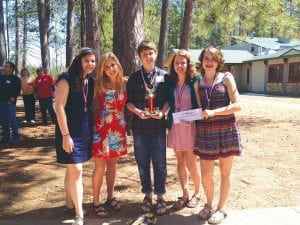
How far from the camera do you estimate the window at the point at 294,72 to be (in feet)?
96.1

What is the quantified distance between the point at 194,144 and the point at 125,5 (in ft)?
11.1

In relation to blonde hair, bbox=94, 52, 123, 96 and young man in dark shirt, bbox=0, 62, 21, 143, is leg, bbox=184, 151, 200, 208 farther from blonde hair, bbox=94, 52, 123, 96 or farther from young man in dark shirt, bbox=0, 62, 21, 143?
young man in dark shirt, bbox=0, 62, 21, 143

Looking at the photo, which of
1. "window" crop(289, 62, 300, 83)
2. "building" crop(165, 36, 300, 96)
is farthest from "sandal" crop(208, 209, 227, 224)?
"window" crop(289, 62, 300, 83)

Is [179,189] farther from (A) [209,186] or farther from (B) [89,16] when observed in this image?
(B) [89,16]

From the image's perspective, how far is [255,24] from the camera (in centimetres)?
1321

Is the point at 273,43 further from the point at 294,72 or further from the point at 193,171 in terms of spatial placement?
the point at 193,171

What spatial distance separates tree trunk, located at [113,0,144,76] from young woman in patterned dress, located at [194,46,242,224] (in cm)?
272

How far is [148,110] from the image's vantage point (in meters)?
4.18

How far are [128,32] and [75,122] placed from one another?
121 inches

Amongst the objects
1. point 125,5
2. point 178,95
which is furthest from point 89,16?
point 178,95

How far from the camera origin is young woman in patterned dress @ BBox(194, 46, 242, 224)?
396cm

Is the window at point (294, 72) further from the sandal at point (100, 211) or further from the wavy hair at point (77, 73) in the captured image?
the wavy hair at point (77, 73)

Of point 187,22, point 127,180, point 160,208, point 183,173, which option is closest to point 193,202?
point 183,173

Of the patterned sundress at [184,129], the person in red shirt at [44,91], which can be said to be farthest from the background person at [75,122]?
the person in red shirt at [44,91]
